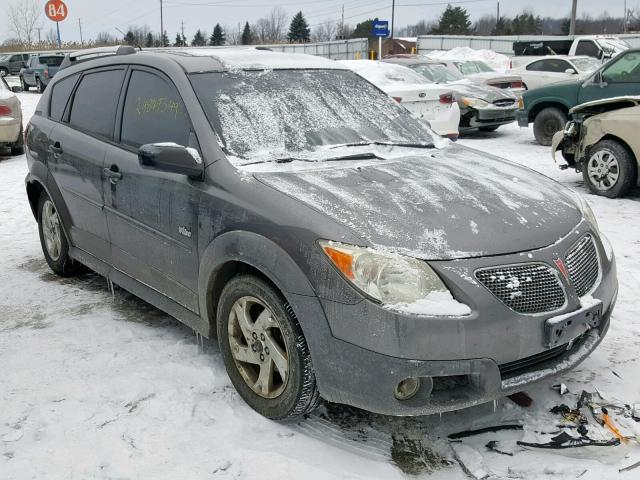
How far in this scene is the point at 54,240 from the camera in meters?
5.25

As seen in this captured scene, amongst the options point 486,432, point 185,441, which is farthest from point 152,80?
point 486,432

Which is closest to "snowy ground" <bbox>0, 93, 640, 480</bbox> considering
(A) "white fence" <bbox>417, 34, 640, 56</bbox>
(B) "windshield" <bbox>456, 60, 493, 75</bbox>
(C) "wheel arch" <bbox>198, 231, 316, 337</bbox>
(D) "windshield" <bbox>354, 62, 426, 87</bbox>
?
(C) "wheel arch" <bbox>198, 231, 316, 337</bbox>

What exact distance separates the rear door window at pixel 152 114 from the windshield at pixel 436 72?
439 inches

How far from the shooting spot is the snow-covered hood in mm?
2773

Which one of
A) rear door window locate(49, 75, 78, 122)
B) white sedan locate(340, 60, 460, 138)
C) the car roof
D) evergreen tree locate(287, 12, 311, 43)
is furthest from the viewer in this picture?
evergreen tree locate(287, 12, 311, 43)

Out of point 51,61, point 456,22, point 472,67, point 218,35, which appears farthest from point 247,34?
point 472,67

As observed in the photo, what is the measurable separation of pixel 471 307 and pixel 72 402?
2.07 meters

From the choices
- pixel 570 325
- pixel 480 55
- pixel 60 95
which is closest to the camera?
pixel 570 325

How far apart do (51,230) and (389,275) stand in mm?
3582

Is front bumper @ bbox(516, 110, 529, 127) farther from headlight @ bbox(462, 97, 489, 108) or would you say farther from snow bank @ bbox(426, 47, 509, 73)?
snow bank @ bbox(426, 47, 509, 73)

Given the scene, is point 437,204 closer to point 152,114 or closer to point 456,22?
point 152,114

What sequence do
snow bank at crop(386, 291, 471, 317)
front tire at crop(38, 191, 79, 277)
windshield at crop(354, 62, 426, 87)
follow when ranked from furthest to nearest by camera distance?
windshield at crop(354, 62, 426, 87) → front tire at crop(38, 191, 79, 277) → snow bank at crop(386, 291, 471, 317)

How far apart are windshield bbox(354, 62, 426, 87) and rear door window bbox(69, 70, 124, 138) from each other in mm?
7190

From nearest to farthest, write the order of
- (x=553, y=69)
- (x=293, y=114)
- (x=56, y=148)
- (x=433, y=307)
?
(x=433, y=307)
(x=293, y=114)
(x=56, y=148)
(x=553, y=69)
